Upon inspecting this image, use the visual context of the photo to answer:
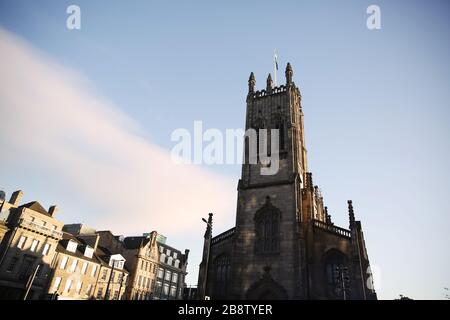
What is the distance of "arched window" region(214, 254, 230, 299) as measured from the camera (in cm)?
2730

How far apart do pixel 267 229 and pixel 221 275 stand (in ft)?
21.0

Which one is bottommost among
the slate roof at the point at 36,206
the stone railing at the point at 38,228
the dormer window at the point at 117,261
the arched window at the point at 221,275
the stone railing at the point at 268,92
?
the arched window at the point at 221,275

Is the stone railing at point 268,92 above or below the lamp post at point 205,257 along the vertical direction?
above

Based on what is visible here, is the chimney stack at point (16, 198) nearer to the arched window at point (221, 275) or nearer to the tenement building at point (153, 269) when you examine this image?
the tenement building at point (153, 269)

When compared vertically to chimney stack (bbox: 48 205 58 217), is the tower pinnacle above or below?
above

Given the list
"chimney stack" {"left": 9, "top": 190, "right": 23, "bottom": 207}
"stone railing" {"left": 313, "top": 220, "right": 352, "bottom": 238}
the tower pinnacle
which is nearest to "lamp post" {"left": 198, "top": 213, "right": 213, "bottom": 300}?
"stone railing" {"left": 313, "top": 220, "right": 352, "bottom": 238}

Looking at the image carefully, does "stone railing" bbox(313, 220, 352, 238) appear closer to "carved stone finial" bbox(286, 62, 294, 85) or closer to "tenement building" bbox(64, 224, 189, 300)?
"carved stone finial" bbox(286, 62, 294, 85)

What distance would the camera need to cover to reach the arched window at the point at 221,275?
2730 cm

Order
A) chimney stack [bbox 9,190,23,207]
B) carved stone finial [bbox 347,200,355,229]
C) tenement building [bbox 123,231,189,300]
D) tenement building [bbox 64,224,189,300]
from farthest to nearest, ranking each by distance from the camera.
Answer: tenement building [bbox 123,231,189,300] < tenement building [bbox 64,224,189,300] < chimney stack [bbox 9,190,23,207] < carved stone finial [bbox 347,200,355,229]

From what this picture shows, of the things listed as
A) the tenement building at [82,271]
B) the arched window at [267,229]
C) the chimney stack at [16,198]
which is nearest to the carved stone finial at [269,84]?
the arched window at [267,229]

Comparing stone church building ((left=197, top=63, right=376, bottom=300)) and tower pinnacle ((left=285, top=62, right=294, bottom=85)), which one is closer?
stone church building ((left=197, top=63, right=376, bottom=300))

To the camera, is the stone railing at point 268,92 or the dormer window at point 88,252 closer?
the stone railing at point 268,92
